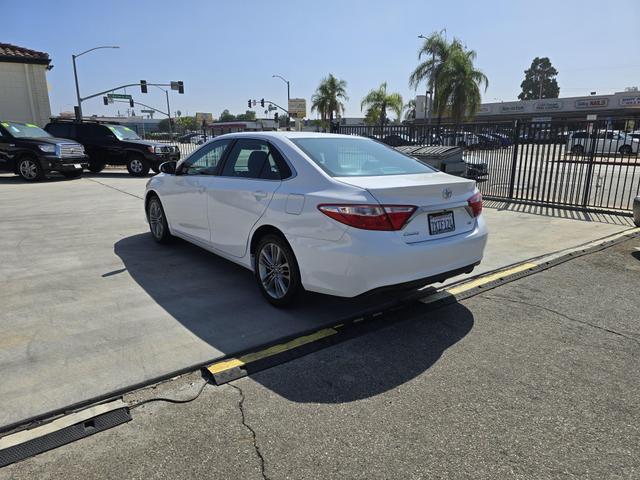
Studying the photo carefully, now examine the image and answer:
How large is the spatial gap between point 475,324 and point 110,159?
54.1 feet

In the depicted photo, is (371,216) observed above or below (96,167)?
above

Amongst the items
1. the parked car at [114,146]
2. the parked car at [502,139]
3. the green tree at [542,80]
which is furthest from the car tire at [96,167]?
the green tree at [542,80]

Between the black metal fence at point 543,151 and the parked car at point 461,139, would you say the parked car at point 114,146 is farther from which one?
the parked car at point 461,139

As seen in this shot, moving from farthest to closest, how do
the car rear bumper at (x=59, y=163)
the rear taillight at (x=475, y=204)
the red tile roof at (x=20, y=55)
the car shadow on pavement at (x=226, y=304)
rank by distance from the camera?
the red tile roof at (x=20, y=55) → the car rear bumper at (x=59, y=163) → the rear taillight at (x=475, y=204) → the car shadow on pavement at (x=226, y=304)

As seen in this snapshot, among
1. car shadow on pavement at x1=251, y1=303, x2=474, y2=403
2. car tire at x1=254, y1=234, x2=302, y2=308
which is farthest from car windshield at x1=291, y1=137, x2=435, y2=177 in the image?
car shadow on pavement at x1=251, y1=303, x2=474, y2=403

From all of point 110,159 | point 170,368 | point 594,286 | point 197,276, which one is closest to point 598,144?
point 594,286

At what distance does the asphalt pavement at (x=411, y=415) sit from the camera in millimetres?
2365

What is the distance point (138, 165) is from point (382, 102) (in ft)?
120

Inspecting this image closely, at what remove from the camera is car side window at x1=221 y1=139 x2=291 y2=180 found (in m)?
4.26

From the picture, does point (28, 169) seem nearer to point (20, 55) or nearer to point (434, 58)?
point (20, 55)

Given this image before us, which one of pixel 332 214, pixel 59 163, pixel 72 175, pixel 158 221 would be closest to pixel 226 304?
pixel 332 214

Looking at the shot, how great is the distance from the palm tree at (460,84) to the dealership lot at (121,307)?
1188 inches

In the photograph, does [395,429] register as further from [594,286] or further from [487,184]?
[487,184]

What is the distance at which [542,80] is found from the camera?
11912cm
